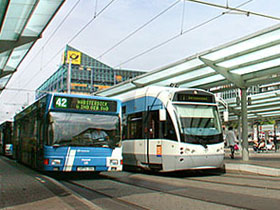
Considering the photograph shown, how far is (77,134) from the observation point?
37.1 ft

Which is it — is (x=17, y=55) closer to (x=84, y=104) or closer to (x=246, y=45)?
(x=84, y=104)

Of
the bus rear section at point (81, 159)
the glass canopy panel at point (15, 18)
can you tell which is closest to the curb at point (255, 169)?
the bus rear section at point (81, 159)

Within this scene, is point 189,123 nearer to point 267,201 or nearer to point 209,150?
point 209,150

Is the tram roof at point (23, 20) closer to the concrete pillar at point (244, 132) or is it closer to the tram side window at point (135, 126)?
the tram side window at point (135, 126)

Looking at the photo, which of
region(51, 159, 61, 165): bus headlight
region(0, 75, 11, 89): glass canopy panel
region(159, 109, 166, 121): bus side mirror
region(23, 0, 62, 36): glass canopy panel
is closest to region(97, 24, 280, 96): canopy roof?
region(159, 109, 166, 121): bus side mirror

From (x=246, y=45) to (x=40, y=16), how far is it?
312 inches

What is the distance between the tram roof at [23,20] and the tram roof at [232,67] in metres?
6.36

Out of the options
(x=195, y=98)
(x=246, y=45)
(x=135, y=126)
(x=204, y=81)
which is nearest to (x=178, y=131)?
(x=195, y=98)

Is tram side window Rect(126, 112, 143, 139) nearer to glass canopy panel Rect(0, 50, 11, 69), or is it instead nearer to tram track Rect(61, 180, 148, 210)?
tram track Rect(61, 180, 148, 210)

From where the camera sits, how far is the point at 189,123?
12.4 metres

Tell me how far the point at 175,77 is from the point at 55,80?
47777 millimetres

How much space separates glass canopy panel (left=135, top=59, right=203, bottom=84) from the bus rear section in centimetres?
660

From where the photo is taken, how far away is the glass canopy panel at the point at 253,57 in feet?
45.4

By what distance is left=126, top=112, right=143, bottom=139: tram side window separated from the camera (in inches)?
555
